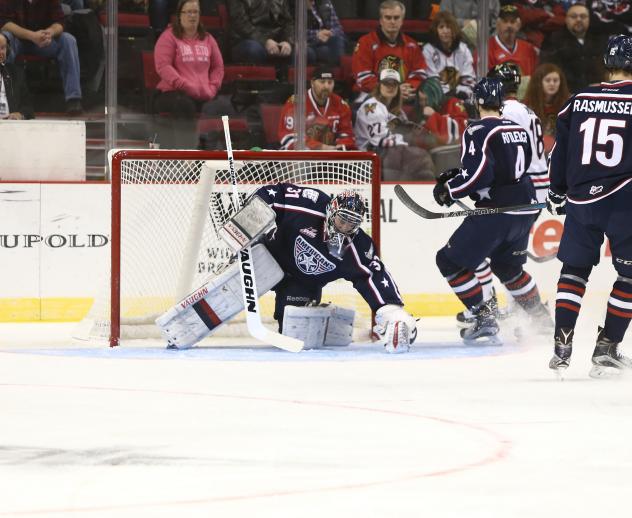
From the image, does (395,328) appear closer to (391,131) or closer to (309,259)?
(309,259)

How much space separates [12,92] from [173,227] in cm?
145

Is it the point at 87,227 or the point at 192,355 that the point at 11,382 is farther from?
the point at 87,227

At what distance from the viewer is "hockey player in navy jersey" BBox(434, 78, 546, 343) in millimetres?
5887

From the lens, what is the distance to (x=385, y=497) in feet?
9.54

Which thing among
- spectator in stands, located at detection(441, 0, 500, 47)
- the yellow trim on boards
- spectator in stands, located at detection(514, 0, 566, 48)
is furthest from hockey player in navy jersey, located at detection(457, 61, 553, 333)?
spectator in stands, located at detection(514, 0, 566, 48)

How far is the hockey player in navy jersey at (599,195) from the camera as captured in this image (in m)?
4.81

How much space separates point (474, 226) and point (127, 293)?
59.1 inches

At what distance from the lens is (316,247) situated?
18.9 feet

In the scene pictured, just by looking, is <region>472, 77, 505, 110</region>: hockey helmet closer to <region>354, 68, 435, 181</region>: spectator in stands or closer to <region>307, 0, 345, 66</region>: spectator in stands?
<region>354, 68, 435, 181</region>: spectator in stands

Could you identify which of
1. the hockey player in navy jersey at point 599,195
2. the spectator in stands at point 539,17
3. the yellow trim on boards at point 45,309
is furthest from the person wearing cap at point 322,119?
the hockey player in navy jersey at point 599,195

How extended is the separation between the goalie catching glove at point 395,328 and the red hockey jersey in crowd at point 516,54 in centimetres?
271

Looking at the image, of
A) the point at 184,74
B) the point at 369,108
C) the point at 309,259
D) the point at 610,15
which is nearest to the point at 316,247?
the point at 309,259

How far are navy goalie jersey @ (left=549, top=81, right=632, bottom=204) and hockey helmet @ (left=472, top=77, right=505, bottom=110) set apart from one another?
3.48ft

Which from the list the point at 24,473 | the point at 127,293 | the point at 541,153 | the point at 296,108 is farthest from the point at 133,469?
the point at 296,108
